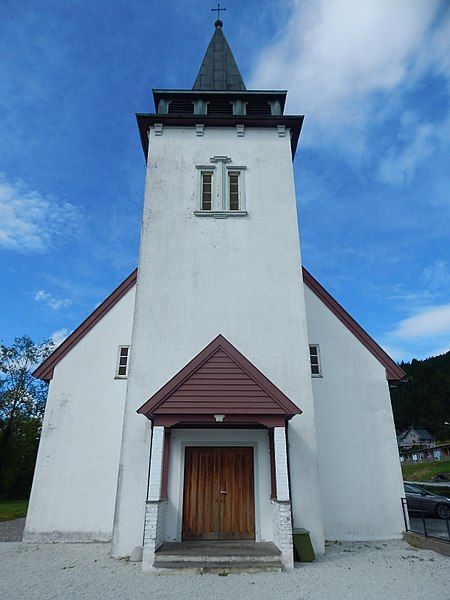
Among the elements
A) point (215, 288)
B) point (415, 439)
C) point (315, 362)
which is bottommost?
point (315, 362)

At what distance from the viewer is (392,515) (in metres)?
10.9

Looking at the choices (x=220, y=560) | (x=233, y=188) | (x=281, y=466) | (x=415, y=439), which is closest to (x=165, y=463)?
(x=220, y=560)

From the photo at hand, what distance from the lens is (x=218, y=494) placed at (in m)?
9.58

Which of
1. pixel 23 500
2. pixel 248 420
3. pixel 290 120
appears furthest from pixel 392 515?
pixel 23 500

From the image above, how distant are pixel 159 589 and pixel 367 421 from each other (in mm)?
7878

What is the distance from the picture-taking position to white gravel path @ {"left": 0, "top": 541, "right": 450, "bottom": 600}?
20.6 feet

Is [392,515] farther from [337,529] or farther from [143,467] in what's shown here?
[143,467]

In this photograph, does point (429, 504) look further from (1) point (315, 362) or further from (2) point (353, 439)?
(1) point (315, 362)

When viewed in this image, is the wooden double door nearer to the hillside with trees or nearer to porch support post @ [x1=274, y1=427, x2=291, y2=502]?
porch support post @ [x1=274, y1=427, x2=291, y2=502]

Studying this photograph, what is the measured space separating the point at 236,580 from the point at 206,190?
35.5 feet

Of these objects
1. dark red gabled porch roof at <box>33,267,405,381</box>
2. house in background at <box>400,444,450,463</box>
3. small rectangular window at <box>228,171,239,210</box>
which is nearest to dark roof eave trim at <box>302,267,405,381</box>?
dark red gabled porch roof at <box>33,267,405,381</box>

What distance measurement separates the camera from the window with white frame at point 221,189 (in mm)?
12250

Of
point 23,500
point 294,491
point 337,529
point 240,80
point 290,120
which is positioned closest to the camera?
point 294,491

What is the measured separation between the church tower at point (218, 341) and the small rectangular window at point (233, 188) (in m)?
0.05
